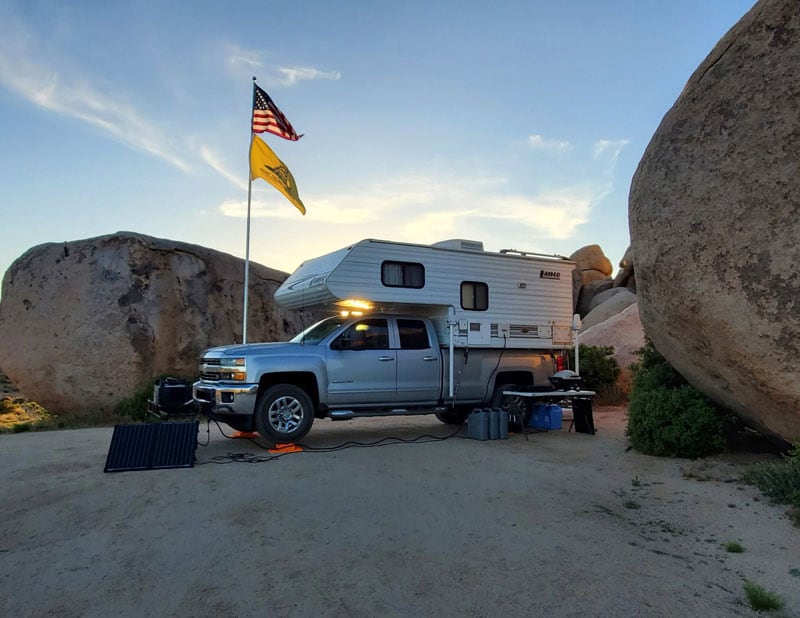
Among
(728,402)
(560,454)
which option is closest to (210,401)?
(560,454)

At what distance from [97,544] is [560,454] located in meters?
5.75

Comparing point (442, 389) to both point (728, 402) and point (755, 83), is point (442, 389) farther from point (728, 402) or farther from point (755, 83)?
point (755, 83)

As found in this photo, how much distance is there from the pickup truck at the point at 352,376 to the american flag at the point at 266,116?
6.96 metres

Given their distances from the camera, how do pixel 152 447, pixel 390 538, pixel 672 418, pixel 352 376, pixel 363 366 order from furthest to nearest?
pixel 363 366, pixel 352 376, pixel 672 418, pixel 152 447, pixel 390 538

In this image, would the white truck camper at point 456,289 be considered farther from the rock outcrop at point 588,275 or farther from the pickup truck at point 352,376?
the rock outcrop at point 588,275

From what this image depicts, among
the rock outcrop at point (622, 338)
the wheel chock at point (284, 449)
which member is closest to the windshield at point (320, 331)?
the wheel chock at point (284, 449)

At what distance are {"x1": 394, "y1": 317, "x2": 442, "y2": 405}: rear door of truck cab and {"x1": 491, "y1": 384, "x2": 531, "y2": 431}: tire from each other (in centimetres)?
120

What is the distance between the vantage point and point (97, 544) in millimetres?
4648

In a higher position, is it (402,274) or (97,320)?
(402,274)

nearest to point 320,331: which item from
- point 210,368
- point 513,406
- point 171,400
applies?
point 210,368

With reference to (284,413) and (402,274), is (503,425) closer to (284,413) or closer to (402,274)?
(402,274)

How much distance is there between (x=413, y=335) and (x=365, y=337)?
2.76ft

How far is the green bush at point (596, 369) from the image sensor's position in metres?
14.0

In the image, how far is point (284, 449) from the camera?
27.2ft
